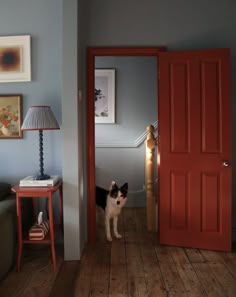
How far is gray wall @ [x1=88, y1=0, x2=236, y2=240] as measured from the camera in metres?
3.07

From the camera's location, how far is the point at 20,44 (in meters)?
3.01

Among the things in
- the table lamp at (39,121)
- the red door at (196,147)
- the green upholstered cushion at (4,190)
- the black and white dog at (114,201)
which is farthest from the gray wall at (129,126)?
the table lamp at (39,121)

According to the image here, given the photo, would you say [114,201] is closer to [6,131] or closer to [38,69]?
[6,131]

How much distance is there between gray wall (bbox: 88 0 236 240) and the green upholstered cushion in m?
1.70

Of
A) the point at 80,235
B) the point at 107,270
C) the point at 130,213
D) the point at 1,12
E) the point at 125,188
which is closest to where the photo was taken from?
the point at 107,270

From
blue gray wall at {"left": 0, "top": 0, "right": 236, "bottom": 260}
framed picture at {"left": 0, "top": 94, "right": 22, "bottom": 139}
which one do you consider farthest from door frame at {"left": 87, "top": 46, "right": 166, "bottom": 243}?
framed picture at {"left": 0, "top": 94, "right": 22, "bottom": 139}

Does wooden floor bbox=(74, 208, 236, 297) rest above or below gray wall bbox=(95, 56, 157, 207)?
below

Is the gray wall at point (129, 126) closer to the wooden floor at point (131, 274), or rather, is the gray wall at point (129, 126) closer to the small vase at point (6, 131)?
the wooden floor at point (131, 274)

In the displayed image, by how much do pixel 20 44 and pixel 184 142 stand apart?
6.36 ft

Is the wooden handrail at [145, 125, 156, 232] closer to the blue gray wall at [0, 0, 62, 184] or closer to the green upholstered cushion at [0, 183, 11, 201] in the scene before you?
the blue gray wall at [0, 0, 62, 184]

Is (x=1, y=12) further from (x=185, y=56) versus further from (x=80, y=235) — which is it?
(x=80, y=235)

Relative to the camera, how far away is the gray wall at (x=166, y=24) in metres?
3.07

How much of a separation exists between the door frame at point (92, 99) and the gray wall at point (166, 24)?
0.07m

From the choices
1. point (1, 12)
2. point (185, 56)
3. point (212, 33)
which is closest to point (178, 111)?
point (185, 56)
